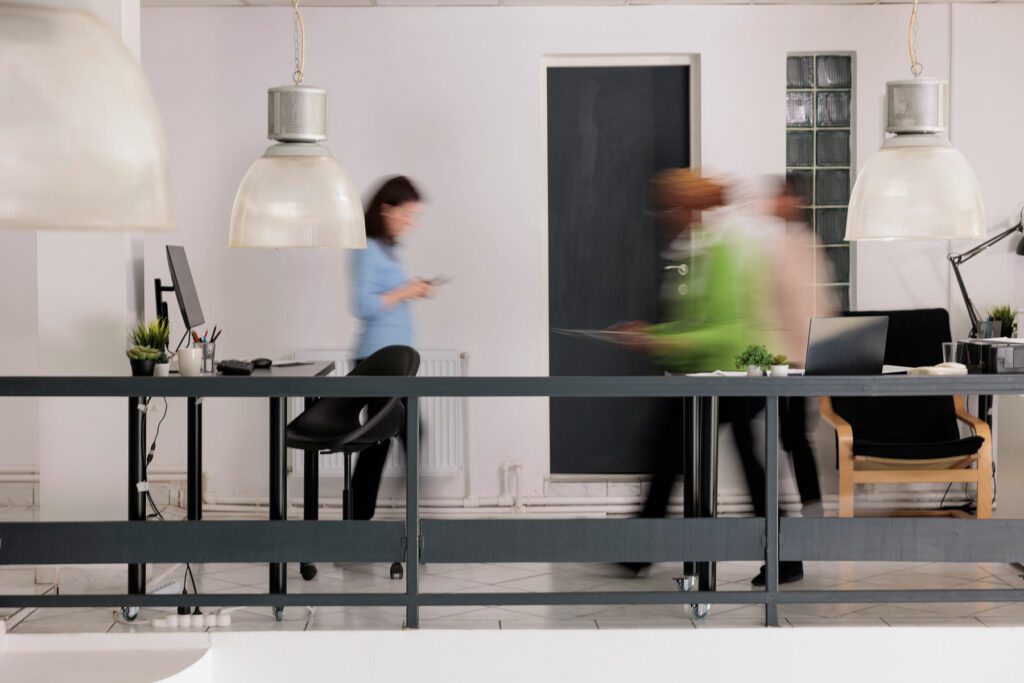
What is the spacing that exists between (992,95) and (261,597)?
4.71m

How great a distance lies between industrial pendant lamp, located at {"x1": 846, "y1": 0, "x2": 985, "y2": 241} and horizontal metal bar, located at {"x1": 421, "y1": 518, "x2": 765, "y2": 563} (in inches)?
42.6

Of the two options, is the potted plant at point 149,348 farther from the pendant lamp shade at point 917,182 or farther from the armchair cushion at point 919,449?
the armchair cushion at point 919,449

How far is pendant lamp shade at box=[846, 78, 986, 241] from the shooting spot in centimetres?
Result: 377

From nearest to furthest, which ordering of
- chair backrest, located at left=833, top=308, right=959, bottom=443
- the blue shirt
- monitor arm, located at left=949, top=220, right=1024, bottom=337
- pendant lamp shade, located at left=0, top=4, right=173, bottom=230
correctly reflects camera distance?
pendant lamp shade, located at left=0, top=4, right=173, bottom=230, the blue shirt, chair backrest, located at left=833, top=308, right=959, bottom=443, monitor arm, located at left=949, top=220, right=1024, bottom=337

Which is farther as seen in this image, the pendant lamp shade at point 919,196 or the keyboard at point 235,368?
the keyboard at point 235,368

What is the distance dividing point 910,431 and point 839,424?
0.76m

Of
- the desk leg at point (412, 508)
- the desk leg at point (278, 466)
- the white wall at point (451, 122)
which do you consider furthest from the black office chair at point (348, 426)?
the desk leg at point (412, 508)

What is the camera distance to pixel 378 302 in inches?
228

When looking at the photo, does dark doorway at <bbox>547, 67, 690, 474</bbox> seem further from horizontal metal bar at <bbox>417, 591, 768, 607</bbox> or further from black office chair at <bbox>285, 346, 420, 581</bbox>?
horizontal metal bar at <bbox>417, 591, 768, 607</bbox>

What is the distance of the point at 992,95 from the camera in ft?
20.3

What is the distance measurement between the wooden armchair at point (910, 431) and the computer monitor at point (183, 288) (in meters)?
2.89

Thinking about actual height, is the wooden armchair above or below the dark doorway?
below

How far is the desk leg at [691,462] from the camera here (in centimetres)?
452

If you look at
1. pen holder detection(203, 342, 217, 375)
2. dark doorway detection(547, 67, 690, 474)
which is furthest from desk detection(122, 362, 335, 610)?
dark doorway detection(547, 67, 690, 474)
